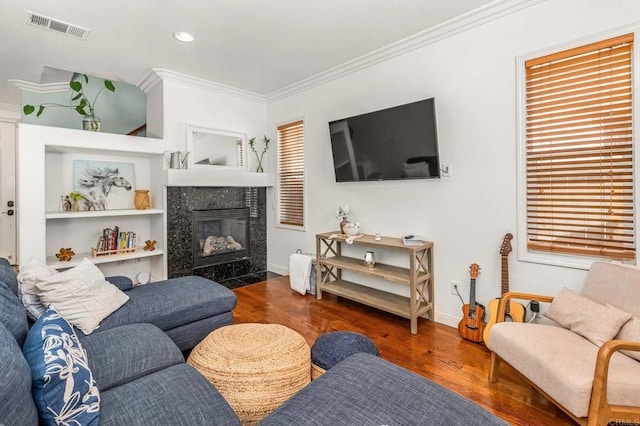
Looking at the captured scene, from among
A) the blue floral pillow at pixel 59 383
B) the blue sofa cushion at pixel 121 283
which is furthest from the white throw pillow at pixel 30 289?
the blue floral pillow at pixel 59 383

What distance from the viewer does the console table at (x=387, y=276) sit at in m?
2.89

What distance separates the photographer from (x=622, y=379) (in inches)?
57.0

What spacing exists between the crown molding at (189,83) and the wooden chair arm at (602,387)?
4.51m

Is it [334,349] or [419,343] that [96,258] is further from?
[419,343]

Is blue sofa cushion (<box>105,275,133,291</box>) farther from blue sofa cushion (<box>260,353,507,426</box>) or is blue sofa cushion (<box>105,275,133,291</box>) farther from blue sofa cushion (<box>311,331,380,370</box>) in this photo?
blue sofa cushion (<box>260,353,507,426</box>)

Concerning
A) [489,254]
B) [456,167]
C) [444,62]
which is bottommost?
[489,254]

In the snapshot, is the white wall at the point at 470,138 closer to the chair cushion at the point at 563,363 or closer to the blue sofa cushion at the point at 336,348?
the chair cushion at the point at 563,363

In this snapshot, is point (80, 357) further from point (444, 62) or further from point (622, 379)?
point (444, 62)

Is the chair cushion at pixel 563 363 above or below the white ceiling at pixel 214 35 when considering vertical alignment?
below

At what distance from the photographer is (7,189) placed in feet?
17.5

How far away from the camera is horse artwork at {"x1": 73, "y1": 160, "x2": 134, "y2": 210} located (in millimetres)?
3836

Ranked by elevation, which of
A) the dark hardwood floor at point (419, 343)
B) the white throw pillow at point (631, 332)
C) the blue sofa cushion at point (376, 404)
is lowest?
the dark hardwood floor at point (419, 343)

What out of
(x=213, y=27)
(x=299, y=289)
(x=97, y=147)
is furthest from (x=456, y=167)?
(x=97, y=147)

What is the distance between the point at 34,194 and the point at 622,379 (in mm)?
4574
